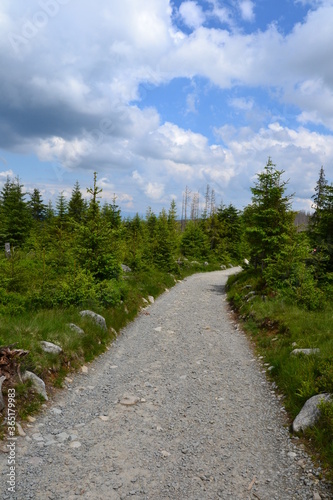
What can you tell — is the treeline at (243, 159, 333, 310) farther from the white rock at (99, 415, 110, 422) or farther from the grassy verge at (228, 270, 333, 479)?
the white rock at (99, 415, 110, 422)

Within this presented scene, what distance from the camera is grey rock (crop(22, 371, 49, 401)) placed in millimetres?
6336

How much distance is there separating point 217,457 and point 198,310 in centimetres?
1140

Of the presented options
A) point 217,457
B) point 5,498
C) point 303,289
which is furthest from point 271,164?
point 5,498

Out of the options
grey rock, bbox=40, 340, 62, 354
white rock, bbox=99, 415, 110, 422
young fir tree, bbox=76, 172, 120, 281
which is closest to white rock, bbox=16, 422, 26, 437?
white rock, bbox=99, 415, 110, 422

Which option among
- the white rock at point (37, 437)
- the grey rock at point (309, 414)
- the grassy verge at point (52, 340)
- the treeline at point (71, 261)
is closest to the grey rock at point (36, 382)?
the grassy verge at point (52, 340)

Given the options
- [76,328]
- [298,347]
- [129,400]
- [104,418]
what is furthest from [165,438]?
[298,347]

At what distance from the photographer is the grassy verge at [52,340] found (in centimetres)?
608

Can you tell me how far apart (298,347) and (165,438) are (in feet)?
16.4

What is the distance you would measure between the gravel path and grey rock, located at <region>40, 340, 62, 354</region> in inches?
36.6

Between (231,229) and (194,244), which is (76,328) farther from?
(231,229)

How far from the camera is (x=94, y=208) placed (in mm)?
13969

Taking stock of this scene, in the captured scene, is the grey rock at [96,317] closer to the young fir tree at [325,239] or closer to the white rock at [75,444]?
the white rock at [75,444]

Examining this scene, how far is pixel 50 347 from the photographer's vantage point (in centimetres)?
765

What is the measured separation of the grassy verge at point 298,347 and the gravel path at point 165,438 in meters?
0.37
